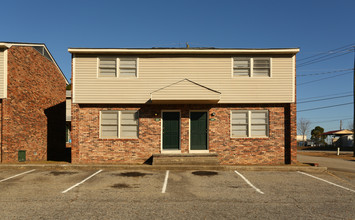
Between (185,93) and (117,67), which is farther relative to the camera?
(117,67)

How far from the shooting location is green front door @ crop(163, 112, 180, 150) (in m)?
12.4

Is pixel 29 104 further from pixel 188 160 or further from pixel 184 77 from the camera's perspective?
pixel 188 160

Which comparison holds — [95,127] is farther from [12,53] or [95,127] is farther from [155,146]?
[12,53]

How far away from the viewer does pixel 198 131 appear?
12.4 metres

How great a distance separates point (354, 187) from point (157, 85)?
374 inches

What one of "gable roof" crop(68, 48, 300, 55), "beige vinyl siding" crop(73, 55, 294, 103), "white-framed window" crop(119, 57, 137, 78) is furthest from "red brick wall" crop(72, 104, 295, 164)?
Answer: "gable roof" crop(68, 48, 300, 55)

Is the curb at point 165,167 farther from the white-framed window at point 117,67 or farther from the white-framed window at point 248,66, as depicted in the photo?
the white-framed window at point 248,66

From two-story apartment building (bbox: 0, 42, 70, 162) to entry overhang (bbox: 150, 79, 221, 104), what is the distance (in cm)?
763

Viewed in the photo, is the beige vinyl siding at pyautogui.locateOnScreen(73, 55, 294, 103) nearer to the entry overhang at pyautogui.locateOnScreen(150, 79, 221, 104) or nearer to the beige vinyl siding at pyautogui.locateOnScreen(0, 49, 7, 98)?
the entry overhang at pyautogui.locateOnScreen(150, 79, 221, 104)

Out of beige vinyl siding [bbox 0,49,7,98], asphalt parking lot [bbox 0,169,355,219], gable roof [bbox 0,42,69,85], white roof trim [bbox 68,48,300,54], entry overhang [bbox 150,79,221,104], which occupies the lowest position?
asphalt parking lot [bbox 0,169,355,219]

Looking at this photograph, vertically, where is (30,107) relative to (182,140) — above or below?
above

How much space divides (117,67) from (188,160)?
6.15 metres

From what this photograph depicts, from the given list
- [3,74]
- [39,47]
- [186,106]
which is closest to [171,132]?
[186,106]

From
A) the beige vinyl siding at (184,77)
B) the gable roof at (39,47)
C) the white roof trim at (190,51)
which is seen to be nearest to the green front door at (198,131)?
the beige vinyl siding at (184,77)
